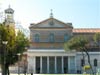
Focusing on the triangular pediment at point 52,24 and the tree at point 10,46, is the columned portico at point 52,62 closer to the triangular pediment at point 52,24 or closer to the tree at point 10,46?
the triangular pediment at point 52,24

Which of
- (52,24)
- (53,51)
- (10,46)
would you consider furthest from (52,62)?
(10,46)

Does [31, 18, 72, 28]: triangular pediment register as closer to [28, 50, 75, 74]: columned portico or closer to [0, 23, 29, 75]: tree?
[28, 50, 75, 74]: columned portico

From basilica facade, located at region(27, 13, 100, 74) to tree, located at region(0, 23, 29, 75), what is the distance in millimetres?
32155

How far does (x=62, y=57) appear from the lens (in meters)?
74.1

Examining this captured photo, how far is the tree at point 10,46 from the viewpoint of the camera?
33125 millimetres

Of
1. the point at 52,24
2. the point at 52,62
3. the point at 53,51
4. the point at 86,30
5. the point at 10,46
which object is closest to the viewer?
the point at 10,46

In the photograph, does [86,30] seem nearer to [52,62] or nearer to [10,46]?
[52,62]

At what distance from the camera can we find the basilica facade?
73625 mm

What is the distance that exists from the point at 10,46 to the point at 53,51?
38.2 m

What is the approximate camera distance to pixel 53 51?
241 ft

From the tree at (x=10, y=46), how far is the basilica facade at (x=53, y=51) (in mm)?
32155

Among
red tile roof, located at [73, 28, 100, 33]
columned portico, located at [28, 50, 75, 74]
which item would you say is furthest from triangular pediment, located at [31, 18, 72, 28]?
columned portico, located at [28, 50, 75, 74]

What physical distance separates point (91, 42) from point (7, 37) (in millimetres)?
44825

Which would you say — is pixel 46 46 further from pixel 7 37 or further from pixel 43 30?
pixel 7 37
